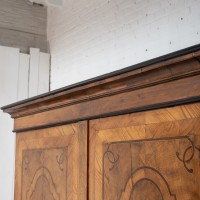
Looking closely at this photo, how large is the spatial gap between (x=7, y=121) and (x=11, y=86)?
0.21 m

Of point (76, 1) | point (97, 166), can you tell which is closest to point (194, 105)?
point (97, 166)

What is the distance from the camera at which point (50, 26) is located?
7.55 ft

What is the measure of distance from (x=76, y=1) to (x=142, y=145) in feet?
4.67

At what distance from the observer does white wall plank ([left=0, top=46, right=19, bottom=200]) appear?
199cm

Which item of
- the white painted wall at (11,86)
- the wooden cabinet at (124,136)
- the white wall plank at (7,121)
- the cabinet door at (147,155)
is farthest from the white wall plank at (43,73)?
the cabinet door at (147,155)

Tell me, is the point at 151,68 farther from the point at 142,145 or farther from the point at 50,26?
the point at 50,26

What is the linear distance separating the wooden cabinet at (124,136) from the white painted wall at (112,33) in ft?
1.71

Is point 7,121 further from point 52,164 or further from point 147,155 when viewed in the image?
point 147,155

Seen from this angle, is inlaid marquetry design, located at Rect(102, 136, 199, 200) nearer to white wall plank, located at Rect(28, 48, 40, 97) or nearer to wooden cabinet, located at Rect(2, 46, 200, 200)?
wooden cabinet, located at Rect(2, 46, 200, 200)

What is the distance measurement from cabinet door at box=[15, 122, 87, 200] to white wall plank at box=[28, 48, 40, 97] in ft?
2.68

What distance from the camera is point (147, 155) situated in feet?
2.60

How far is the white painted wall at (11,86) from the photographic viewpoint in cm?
200

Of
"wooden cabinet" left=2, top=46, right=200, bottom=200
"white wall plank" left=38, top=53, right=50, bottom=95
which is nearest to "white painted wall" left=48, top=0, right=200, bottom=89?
"white wall plank" left=38, top=53, right=50, bottom=95

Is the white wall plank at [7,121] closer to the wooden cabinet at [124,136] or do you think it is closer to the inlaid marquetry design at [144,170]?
the wooden cabinet at [124,136]
